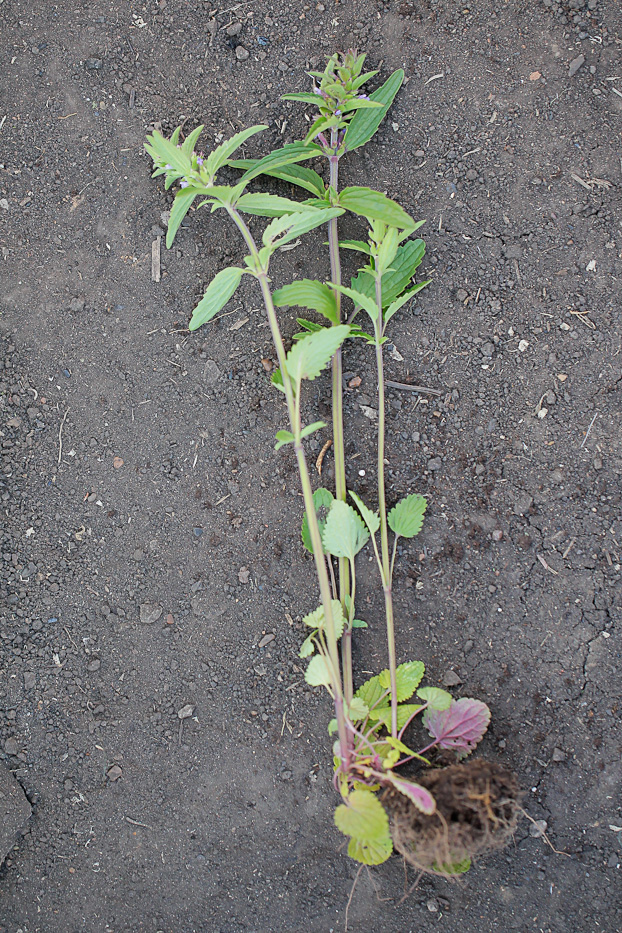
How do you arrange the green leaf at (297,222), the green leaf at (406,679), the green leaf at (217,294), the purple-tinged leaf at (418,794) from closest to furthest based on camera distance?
the purple-tinged leaf at (418,794) → the green leaf at (297,222) → the green leaf at (217,294) → the green leaf at (406,679)

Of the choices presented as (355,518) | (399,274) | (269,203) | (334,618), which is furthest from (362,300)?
(334,618)

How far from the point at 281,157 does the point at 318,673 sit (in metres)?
1.59

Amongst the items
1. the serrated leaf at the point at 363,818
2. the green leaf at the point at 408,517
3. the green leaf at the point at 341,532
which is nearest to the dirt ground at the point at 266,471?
the green leaf at the point at 408,517

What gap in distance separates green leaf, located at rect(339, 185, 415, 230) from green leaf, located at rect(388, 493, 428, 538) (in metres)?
0.84

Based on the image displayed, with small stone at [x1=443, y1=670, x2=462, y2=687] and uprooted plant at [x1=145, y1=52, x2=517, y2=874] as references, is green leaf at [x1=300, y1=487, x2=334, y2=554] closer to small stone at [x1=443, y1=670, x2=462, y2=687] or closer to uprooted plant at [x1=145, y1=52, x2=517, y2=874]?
uprooted plant at [x1=145, y1=52, x2=517, y2=874]

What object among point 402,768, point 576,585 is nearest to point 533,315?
point 576,585

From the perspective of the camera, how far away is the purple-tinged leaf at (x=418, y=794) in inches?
64.3

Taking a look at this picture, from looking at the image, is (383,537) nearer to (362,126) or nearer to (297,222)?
(297,222)

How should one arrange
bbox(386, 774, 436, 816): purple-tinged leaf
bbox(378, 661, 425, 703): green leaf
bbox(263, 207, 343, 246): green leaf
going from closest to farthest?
1. bbox(386, 774, 436, 816): purple-tinged leaf
2. bbox(263, 207, 343, 246): green leaf
3. bbox(378, 661, 425, 703): green leaf

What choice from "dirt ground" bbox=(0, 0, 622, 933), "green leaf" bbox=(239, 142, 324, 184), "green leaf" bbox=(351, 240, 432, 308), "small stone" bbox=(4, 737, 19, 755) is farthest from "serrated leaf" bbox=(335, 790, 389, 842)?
"green leaf" bbox=(239, 142, 324, 184)

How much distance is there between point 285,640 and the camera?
2.12 meters

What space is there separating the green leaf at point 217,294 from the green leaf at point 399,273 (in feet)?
1.50

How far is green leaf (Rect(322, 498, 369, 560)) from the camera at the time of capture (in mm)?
1936

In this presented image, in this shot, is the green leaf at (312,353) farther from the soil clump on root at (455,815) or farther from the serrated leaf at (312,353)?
the soil clump on root at (455,815)
